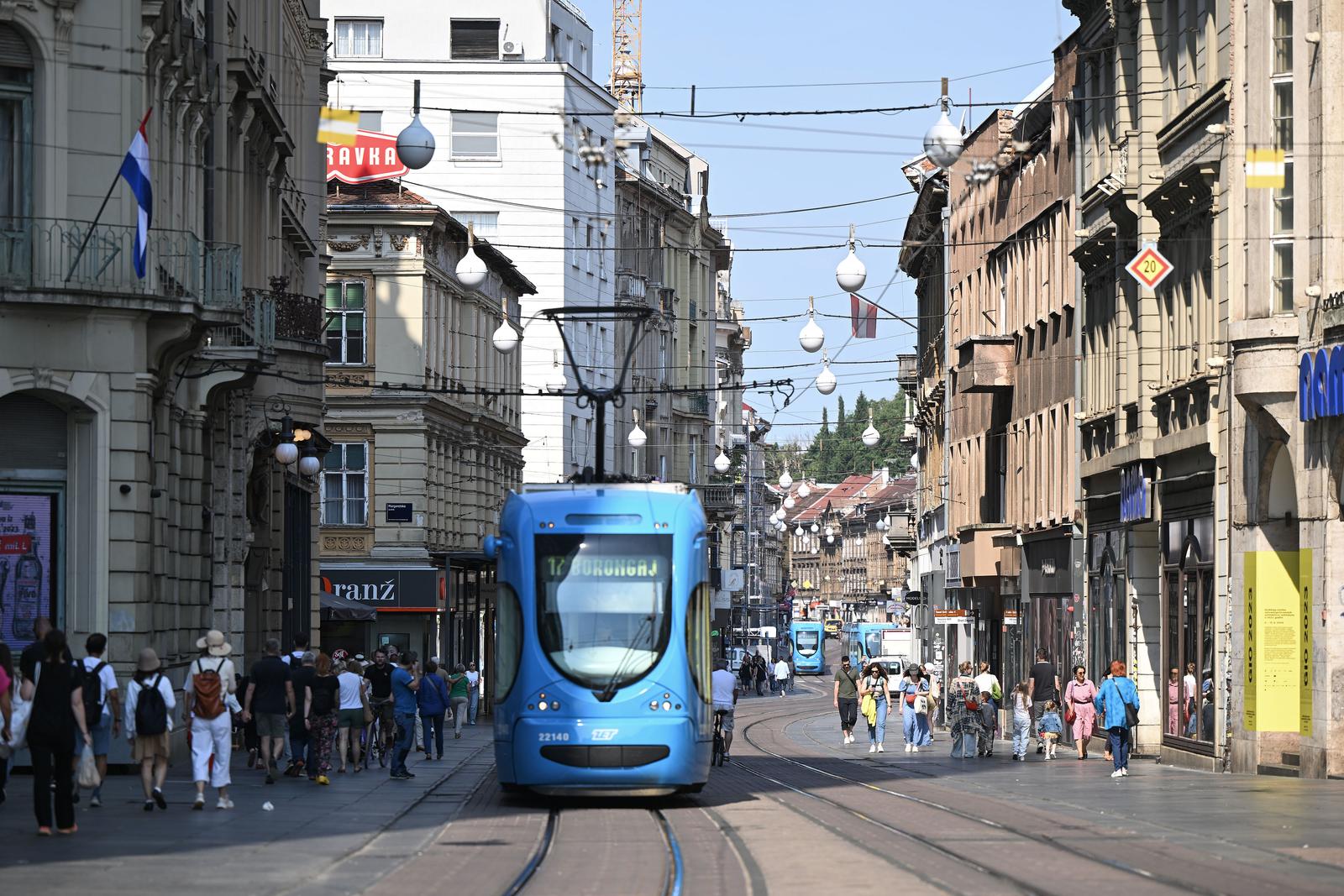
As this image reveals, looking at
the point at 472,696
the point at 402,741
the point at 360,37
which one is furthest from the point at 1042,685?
the point at 360,37

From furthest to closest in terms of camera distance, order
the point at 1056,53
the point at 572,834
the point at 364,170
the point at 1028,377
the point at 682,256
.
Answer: the point at 682,256, the point at 364,170, the point at 1028,377, the point at 1056,53, the point at 572,834

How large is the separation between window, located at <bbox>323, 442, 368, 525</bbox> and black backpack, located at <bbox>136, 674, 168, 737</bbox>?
1671 inches

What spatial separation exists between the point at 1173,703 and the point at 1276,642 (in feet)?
20.1

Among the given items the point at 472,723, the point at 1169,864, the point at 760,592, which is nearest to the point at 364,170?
the point at 472,723

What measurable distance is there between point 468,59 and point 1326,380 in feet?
204

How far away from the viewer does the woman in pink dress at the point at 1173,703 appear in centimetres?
3838

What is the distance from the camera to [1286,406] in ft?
104

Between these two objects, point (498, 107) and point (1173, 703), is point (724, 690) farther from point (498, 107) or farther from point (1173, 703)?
point (498, 107)

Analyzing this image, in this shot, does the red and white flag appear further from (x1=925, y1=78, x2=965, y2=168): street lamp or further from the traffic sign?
(x1=925, y1=78, x2=965, y2=168): street lamp

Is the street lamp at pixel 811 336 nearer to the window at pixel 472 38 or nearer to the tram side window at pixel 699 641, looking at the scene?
the tram side window at pixel 699 641

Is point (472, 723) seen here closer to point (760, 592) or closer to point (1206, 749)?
point (1206, 749)

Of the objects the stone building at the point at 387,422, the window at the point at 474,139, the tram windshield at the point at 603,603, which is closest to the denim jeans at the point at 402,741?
the tram windshield at the point at 603,603

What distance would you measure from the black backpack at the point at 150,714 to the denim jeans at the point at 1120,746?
14.5 metres

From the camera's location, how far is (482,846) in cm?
2044
